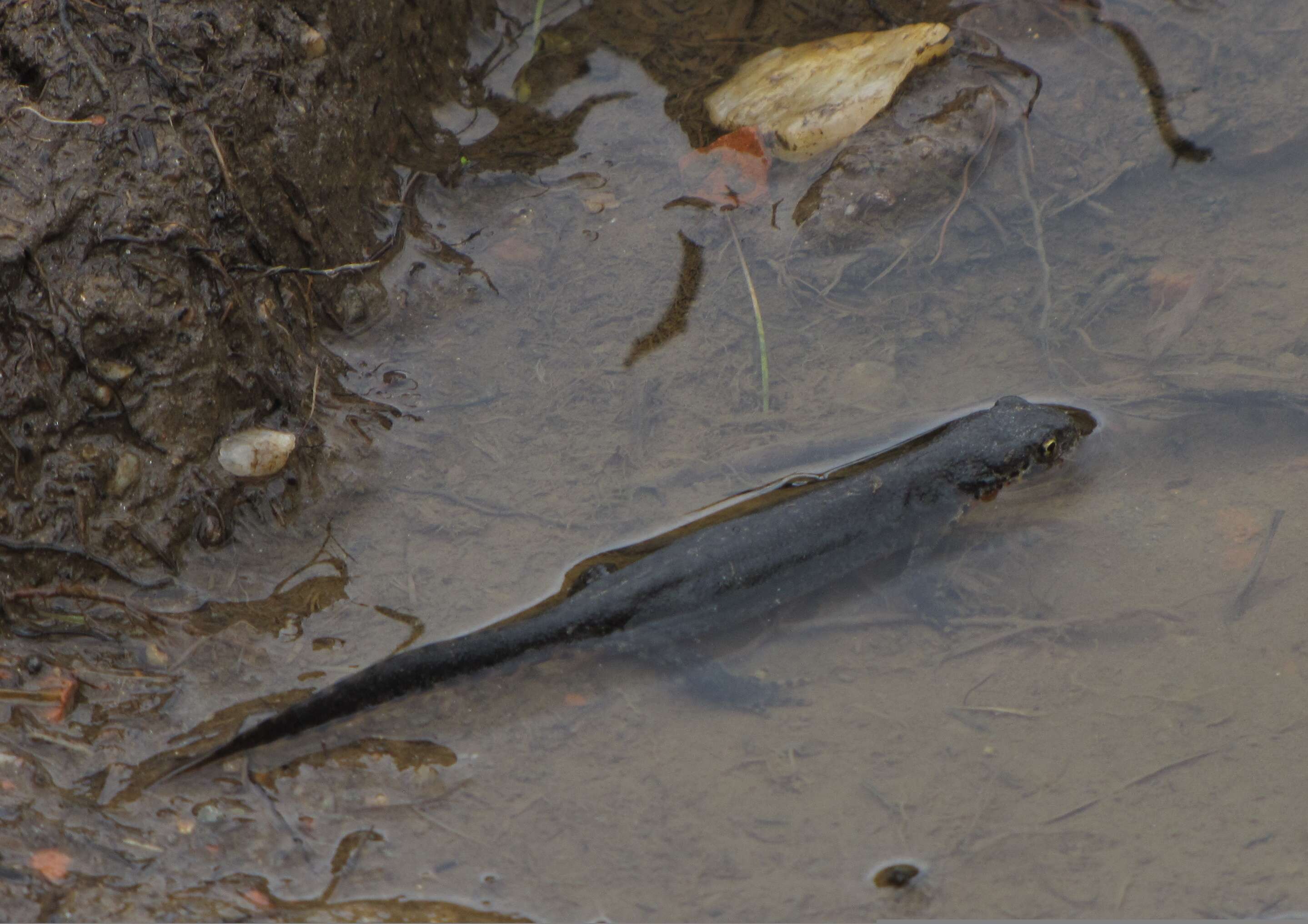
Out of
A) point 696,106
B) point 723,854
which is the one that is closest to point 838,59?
point 696,106

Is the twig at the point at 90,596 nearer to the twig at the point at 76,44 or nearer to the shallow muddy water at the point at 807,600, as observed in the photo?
the shallow muddy water at the point at 807,600

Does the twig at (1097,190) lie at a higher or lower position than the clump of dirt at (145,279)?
lower

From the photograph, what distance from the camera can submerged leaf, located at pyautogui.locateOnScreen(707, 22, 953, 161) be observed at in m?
5.43

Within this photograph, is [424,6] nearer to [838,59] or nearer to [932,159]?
[838,59]

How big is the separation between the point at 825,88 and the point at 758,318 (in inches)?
57.1

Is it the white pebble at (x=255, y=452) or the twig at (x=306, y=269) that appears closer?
the white pebble at (x=255, y=452)

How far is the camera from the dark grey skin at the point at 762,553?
12.8 feet

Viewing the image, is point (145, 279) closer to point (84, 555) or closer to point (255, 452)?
point (255, 452)

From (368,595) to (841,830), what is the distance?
2.05m

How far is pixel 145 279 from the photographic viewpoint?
394 cm

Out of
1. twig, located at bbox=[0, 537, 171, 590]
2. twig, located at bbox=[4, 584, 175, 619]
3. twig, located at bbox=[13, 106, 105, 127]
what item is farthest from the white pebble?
twig, located at bbox=[13, 106, 105, 127]

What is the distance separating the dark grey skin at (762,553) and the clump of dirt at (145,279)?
943 mm

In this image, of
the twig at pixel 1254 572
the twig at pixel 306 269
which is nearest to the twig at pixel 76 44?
the twig at pixel 306 269

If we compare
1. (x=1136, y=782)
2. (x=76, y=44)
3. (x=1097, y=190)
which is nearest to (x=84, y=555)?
(x=76, y=44)
